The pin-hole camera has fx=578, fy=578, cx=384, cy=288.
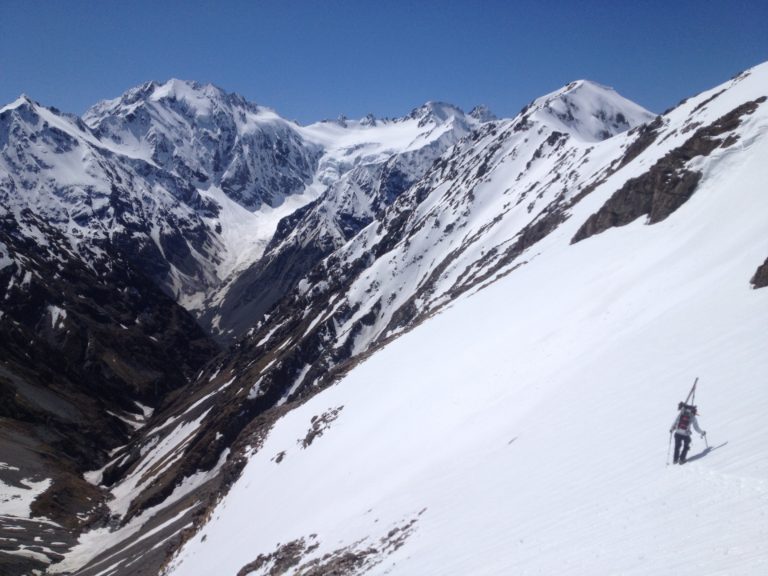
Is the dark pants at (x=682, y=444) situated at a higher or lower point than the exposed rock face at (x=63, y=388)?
lower

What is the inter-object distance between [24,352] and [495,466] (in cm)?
16308

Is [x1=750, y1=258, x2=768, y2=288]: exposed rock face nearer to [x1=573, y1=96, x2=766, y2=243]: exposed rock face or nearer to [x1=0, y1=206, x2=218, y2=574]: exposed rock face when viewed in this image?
[x1=573, y1=96, x2=766, y2=243]: exposed rock face

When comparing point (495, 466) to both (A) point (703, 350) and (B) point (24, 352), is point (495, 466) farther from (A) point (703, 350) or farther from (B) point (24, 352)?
(B) point (24, 352)

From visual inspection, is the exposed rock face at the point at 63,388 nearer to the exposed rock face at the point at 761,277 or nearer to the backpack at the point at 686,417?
the backpack at the point at 686,417

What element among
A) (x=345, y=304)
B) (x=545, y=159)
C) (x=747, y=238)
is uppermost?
(x=545, y=159)

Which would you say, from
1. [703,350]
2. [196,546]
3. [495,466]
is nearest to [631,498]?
[495,466]

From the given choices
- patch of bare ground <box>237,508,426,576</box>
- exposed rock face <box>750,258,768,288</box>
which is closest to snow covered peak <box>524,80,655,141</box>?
exposed rock face <box>750,258,768,288</box>

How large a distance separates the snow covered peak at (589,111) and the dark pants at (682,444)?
151734 millimetres

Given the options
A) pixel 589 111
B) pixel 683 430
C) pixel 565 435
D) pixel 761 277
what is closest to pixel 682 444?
pixel 683 430

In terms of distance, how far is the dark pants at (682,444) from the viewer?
1327cm

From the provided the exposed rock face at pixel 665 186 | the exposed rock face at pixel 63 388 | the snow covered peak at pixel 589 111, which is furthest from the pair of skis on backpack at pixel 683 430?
the snow covered peak at pixel 589 111

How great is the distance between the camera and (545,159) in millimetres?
135875

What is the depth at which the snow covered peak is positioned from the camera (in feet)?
527

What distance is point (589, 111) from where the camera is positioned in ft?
552
